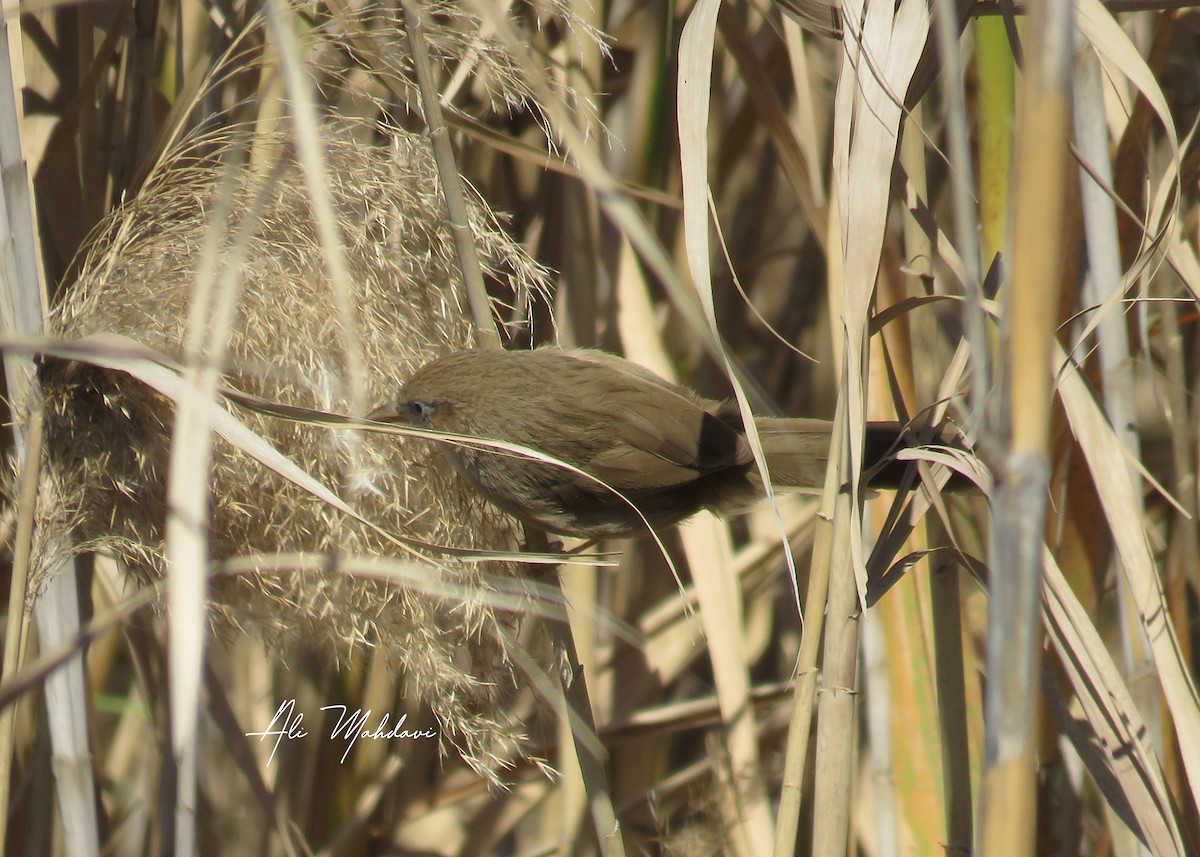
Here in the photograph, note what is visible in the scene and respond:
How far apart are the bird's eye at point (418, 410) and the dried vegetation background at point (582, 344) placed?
0.07 meters

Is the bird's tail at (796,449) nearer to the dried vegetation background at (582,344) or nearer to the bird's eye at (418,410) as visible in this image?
the dried vegetation background at (582,344)

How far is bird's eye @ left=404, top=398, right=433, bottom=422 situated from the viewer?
167 cm

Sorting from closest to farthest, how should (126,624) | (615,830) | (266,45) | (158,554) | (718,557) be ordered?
(615,830), (158,554), (266,45), (126,624), (718,557)

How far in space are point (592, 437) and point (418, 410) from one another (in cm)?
29

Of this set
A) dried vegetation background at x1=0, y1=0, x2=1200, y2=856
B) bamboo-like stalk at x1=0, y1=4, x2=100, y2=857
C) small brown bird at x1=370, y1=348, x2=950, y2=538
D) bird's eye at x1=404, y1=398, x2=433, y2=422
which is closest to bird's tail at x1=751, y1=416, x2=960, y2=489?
small brown bird at x1=370, y1=348, x2=950, y2=538

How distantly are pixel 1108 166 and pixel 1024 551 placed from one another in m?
1.14

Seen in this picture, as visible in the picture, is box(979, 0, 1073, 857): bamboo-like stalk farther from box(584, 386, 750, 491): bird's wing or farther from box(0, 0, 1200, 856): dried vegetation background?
box(584, 386, 750, 491): bird's wing

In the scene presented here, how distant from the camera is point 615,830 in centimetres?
123

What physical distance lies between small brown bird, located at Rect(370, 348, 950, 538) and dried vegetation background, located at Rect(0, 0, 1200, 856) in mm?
79

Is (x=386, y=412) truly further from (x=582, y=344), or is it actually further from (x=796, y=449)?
(x=796, y=449)

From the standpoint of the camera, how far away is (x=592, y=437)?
5.88 feet

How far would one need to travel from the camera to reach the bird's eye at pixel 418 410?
1673 mm

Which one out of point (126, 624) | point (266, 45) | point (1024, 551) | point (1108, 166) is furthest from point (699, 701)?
point (1024, 551)

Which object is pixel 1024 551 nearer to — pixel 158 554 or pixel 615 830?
pixel 615 830
